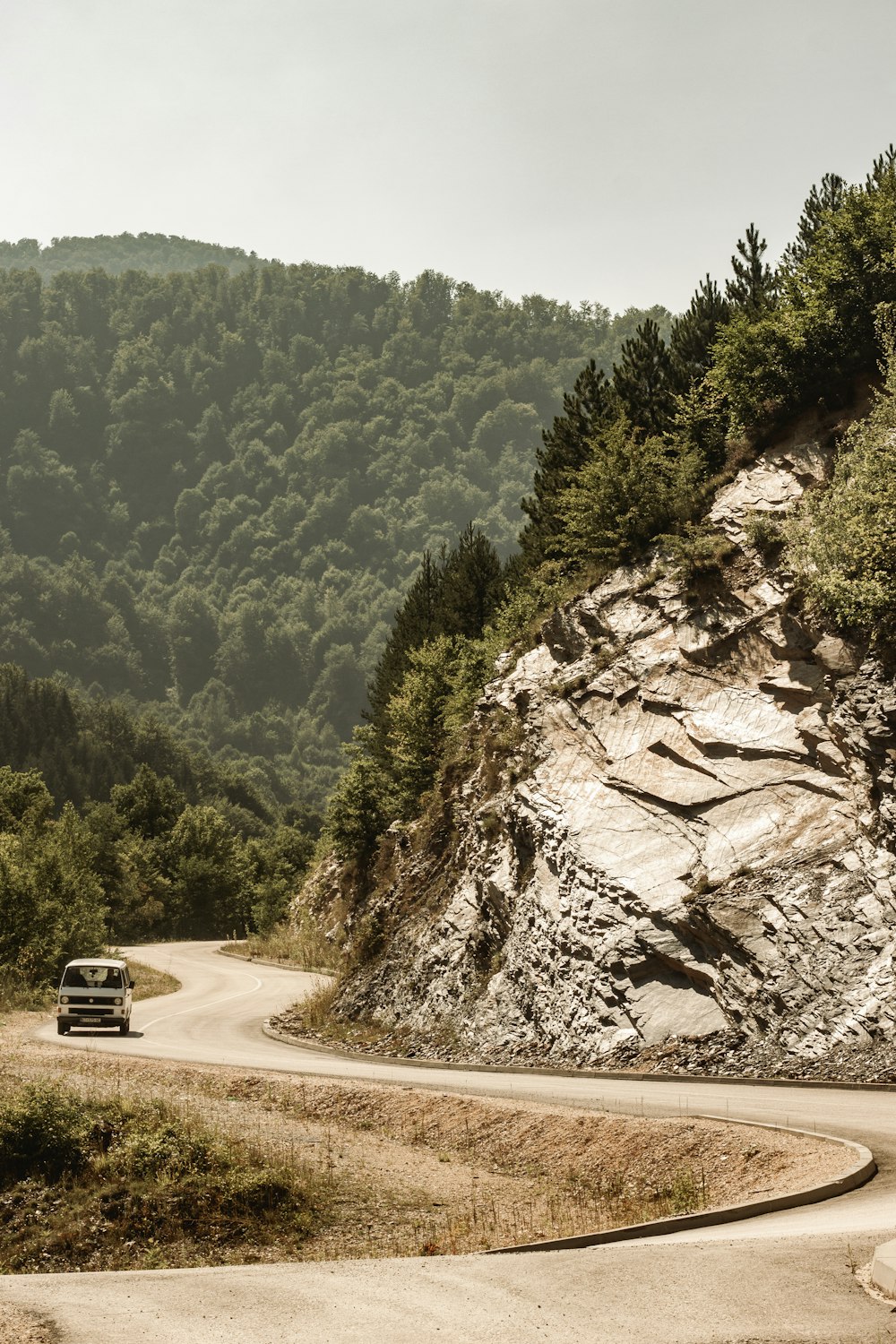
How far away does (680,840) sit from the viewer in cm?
2280

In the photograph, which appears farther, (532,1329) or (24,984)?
(24,984)

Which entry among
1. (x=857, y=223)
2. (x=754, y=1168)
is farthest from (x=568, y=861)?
(x=857, y=223)

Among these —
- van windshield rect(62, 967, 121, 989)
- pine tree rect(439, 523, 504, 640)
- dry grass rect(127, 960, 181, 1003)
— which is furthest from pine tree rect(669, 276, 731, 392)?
dry grass rect(127, 960, 181, 1003)

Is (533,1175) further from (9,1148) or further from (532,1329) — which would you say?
(532,1329)

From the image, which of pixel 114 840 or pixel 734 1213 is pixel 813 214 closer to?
pixel 734 1213

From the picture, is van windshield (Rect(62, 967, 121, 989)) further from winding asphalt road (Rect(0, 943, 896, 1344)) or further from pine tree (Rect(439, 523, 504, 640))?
winding asphalt road (Rect(0, 943, 896, 1344))

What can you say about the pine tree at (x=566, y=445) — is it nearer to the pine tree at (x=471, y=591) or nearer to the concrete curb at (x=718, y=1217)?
the pine tree at (x=471, y=591)

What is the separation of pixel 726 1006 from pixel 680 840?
146 inches

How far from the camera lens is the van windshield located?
3025 centimetres

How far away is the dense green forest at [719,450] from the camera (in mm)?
23531

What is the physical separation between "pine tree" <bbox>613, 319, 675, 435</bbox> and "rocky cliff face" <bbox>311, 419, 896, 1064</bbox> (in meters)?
7.58

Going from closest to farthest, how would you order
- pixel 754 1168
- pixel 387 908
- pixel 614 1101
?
pixel 754 1168
pixel 614 1101
pixel 387 908

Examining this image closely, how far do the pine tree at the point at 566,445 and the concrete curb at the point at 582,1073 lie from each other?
58.3 feet

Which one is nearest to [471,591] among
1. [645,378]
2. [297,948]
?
[645,378]
